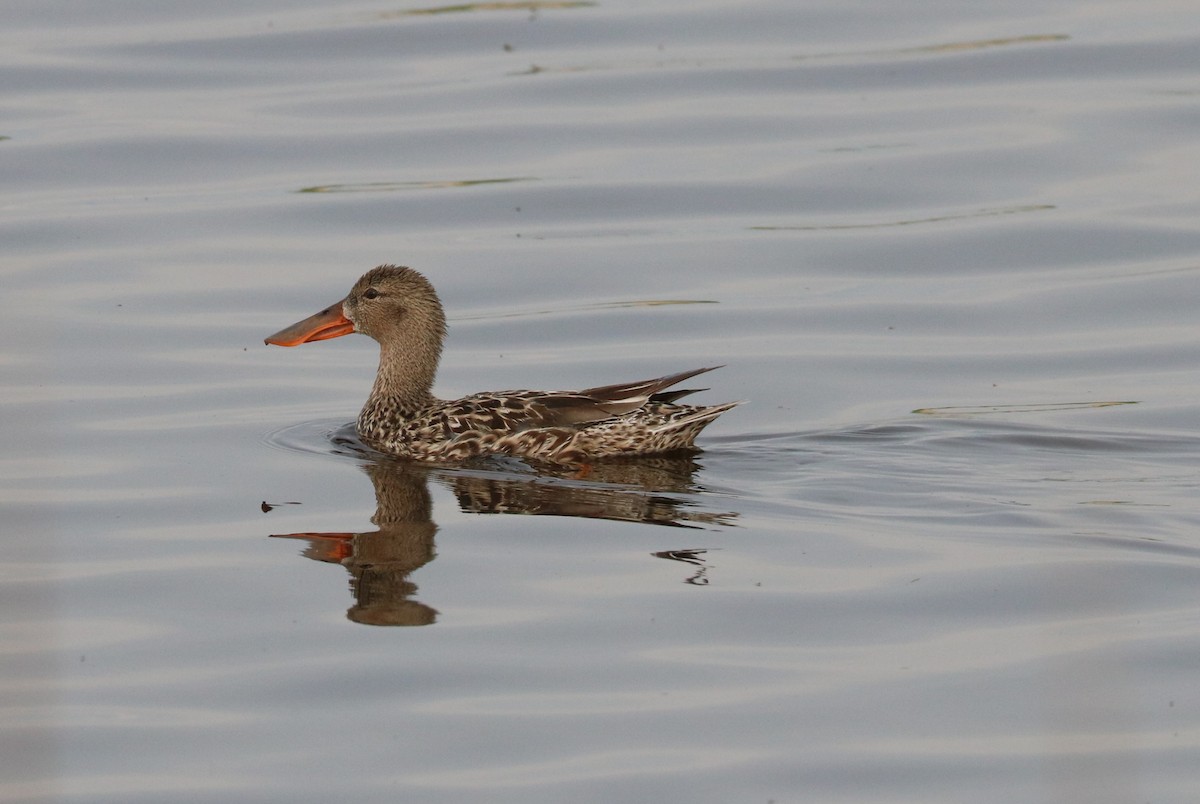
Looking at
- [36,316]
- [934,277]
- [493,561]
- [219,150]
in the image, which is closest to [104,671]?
[493,561]

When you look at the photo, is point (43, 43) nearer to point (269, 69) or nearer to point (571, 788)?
point (269, 69)

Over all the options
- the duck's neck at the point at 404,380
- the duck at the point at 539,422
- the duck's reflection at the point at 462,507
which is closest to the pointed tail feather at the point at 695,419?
the duck at the point at 539,422

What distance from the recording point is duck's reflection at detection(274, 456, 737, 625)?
7891 millimetres

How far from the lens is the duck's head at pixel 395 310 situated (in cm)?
1127

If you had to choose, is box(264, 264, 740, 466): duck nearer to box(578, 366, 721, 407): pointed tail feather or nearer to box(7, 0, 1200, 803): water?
box(578, 366, 721, 407): pointed tail feather

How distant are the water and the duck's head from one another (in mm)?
571

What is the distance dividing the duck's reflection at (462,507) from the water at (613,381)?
0.13ft

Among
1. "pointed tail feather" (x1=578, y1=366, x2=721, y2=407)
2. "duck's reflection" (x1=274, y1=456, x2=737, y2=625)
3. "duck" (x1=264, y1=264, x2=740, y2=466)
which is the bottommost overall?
"duck's reflection" (x1=274, y1=456, x2=737, y2=625)

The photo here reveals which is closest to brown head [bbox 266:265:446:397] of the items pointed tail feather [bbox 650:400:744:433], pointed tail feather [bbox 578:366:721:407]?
pointed tail feather [bbox 578:366:721:407]

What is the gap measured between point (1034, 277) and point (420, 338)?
4.97 meters

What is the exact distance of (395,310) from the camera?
11.3 m

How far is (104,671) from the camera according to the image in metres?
7.02

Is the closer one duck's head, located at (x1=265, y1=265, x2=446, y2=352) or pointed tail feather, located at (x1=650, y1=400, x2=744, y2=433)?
pointed tail feather, located at (x1=650, y1=400, x2=744, y2=433)

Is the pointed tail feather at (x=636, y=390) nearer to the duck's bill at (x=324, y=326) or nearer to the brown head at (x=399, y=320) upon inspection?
the brown head at (x=399, y=320)
